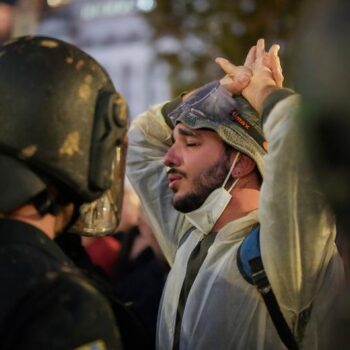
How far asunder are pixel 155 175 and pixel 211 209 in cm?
58

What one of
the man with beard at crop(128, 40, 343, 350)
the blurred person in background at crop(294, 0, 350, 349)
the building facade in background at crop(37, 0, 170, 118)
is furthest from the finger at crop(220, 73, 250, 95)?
the building facade in background at crop(37, 0, 170, 118)

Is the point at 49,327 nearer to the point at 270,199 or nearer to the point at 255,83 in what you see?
the point at 270,199

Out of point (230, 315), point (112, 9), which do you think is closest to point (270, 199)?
point (230, 315)

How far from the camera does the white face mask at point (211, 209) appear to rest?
3602mm

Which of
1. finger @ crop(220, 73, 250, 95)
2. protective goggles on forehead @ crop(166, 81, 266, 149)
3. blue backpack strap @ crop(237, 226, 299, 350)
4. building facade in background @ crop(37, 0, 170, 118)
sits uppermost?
finger @ crop(220, 73, 250, 95)

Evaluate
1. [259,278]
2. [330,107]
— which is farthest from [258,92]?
[330,107]

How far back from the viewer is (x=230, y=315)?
3.21 metres

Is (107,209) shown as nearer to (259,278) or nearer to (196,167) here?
(259,278)

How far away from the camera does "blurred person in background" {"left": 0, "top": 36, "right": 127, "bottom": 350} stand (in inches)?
83.0

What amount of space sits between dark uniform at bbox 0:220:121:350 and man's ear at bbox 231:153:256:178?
1.53 m

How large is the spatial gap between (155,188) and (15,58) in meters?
1.76

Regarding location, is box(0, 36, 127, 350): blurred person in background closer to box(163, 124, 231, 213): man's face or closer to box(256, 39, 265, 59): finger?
box(256, 39, 265, 59): finger

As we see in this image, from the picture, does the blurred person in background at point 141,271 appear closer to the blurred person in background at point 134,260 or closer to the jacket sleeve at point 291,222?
the blurred person in background at point 134,260

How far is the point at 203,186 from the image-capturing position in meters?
3.68
